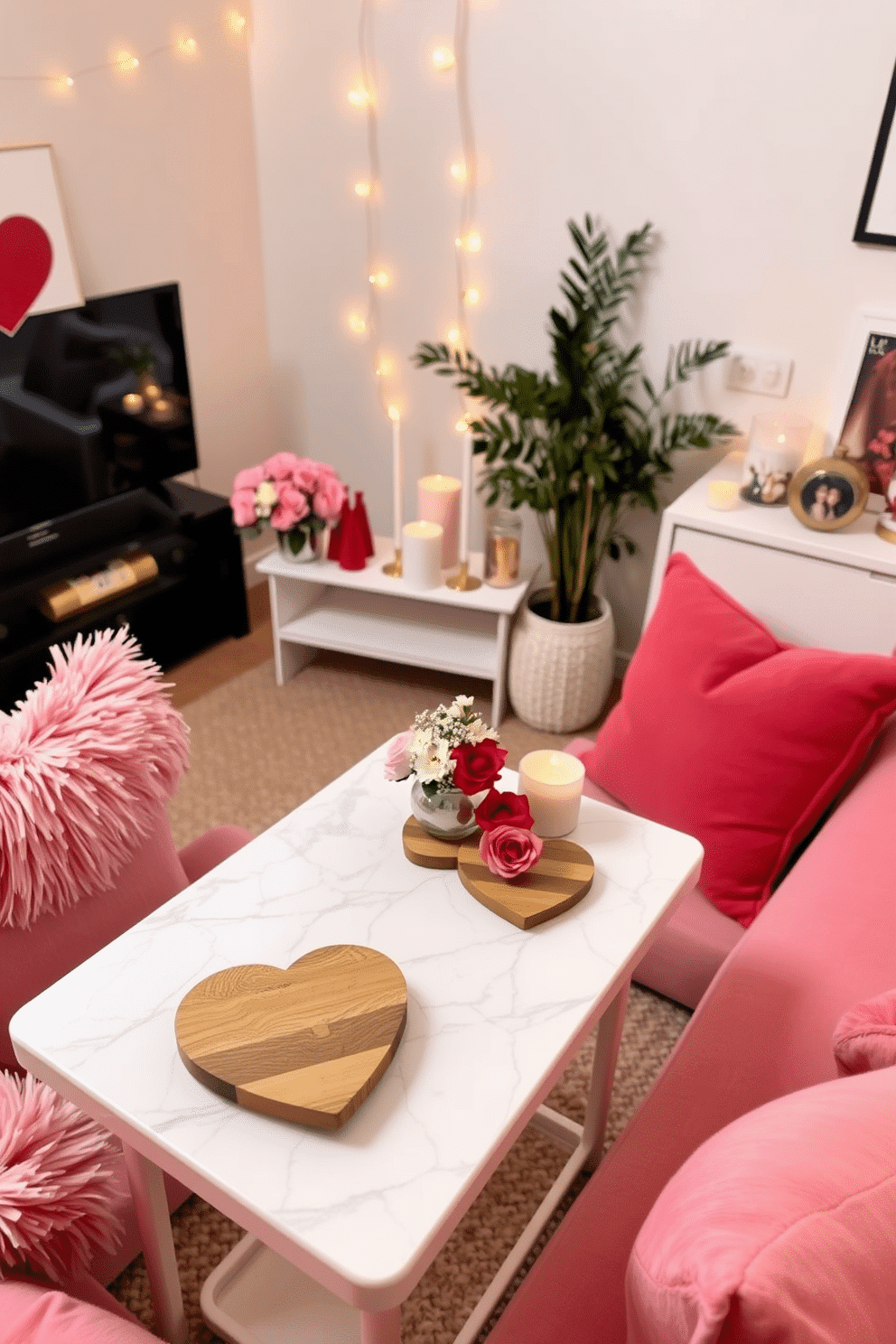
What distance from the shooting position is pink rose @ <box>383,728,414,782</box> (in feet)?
4.15

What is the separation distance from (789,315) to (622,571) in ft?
2.61

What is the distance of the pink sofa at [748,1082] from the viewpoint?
766 millimetres

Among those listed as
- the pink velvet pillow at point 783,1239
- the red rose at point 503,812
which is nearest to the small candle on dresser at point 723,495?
the red rose at point 503,812

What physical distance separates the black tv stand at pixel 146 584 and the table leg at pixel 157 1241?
5.00ft

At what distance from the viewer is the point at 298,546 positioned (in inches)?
104

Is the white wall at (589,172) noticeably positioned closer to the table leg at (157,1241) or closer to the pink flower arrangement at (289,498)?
the pink flower arrangement at (289,498)

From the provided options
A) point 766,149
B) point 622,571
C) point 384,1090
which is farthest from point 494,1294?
point 766,149

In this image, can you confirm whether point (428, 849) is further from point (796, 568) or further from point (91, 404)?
point (91, 404)

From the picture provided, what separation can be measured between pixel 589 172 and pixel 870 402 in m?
0.86

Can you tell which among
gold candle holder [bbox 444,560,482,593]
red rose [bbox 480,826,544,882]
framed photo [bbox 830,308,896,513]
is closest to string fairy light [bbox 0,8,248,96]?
gold candle holder [bbox 444,560,482,593]

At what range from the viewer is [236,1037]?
1.00m

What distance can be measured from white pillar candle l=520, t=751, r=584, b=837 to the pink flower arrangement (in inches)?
56.4

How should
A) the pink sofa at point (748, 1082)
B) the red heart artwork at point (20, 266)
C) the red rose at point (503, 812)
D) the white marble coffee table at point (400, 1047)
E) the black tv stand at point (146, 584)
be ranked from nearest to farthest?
the pink sofa at point (748, 1082) < the white marble coffee table at point (400, 1047) < the red rose at point (503, 812) < the red heart artwork at point (20, 266) < the black tv stand at point (146, 584)

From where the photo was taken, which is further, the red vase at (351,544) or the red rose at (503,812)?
the red vase at (351,544)
